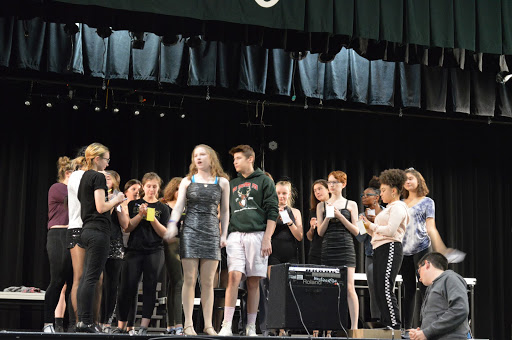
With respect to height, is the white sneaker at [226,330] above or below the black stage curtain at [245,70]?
below

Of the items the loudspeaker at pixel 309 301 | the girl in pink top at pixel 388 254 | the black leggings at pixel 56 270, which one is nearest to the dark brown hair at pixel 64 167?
the black leggings at pixel 56 270

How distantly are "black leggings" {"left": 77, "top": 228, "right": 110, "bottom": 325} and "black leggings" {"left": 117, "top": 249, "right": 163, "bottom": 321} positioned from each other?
32.8 inches

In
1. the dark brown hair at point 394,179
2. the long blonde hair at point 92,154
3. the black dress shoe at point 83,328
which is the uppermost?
the long blonde hair at point 92,154

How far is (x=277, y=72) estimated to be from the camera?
9.05 meters

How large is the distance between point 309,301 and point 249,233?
0.83 m

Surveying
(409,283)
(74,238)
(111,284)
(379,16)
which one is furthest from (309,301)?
(379,16)

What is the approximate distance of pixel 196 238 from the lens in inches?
230

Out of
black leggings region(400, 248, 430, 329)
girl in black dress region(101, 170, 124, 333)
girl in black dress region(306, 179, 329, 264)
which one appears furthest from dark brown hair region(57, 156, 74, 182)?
black leggings region(400, 248, 430, 329)

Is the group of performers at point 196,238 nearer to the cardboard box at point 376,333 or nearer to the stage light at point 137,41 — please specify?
the cardboard box at point 376,333

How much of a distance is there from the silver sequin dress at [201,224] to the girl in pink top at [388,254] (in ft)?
4.82

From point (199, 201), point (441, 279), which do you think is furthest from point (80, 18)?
point (441, 279)

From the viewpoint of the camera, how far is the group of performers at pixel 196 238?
5.81 meters

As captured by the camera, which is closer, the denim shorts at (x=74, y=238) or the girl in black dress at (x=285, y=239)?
the denim shorts at (x=74, y=238)

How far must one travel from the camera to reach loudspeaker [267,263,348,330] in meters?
5.77
